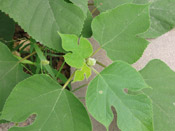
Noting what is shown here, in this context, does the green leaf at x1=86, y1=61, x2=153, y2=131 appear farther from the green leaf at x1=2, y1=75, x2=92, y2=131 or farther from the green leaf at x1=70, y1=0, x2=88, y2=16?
the green leaf at x1=70, y1=0, x2=88, y2=16

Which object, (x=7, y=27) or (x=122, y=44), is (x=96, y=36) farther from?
(x=7, y=27)

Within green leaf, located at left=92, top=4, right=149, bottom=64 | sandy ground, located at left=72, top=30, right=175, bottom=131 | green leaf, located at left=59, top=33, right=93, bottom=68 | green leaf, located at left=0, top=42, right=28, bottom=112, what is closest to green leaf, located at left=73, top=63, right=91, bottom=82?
green leaf, located at left=59, top=33, right=93, bottom=68

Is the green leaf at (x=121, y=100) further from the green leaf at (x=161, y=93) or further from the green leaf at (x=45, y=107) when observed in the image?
the green leaf at (x=161, y=93)

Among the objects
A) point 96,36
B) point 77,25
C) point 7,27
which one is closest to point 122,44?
point 96,36

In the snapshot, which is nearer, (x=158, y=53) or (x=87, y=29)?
(x=87, y=29)

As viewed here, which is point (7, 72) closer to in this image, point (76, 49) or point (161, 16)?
point (76, 49)

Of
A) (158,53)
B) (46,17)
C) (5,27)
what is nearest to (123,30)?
(46,17)

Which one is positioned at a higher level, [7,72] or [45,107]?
[7,72]
